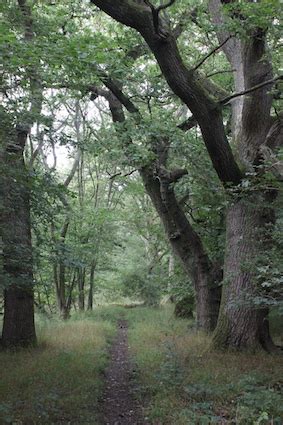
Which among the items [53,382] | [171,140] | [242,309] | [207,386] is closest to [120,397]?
[53,382]

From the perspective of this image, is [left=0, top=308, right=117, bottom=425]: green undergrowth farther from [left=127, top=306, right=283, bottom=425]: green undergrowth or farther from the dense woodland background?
[left=127, top=306, right=283, bottom=425]: green undergrowth

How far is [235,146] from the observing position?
35.2ft

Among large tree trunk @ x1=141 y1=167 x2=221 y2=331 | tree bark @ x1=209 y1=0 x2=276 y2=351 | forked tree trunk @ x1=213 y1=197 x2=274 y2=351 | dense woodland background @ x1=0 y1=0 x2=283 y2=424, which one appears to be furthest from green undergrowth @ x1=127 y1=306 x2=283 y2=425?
large tree trunk @ x1=141 y1=167 x2=221 y2=331

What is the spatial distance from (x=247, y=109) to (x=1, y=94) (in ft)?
18.9

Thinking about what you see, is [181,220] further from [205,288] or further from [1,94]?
[1,94]

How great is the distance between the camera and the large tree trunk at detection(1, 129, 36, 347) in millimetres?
Answer: 6848

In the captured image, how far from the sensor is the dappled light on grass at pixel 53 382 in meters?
5.95

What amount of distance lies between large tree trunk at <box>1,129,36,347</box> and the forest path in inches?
101

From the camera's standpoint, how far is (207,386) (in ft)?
22.9

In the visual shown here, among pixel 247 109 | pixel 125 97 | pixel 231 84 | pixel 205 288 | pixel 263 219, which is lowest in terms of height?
pixel 205 288

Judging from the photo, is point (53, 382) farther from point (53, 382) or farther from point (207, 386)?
point (207, 386)

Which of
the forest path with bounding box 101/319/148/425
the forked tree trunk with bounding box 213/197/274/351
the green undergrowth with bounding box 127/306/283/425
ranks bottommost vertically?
the forest path with bounding box 101/319/148/425

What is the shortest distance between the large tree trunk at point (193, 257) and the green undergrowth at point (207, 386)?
1.75 m

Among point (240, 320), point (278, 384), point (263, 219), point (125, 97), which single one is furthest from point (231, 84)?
point (278, 384)
